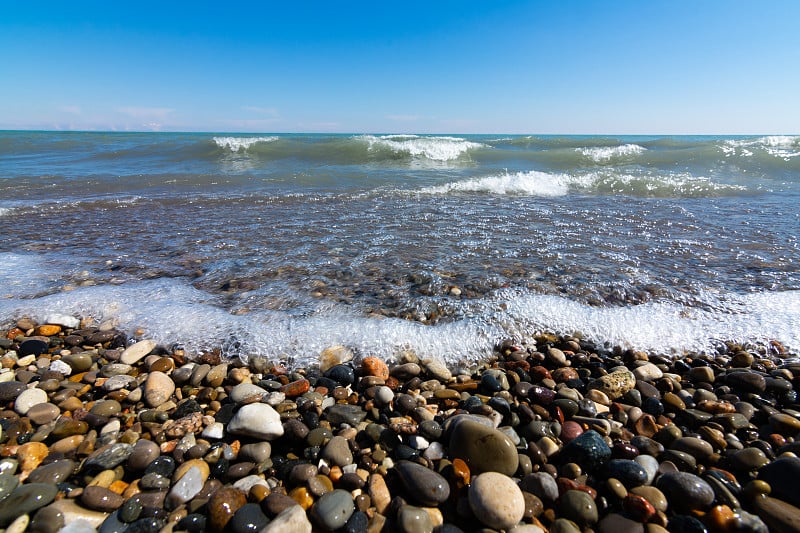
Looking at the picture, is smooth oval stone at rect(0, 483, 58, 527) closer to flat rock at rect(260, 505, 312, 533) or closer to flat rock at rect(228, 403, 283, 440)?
flat rock at rect(228, 403, 283, 440)

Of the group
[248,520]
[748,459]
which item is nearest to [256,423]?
[248,520]

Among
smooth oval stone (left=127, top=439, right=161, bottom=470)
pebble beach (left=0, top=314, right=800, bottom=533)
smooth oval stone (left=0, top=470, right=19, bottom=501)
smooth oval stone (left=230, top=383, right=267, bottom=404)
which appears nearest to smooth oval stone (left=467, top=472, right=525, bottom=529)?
pebble beach (left=0, top=314, right=800, bottom=533)

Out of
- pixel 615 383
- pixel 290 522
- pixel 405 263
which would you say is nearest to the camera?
pixel 290 522

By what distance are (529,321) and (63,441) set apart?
271 cm

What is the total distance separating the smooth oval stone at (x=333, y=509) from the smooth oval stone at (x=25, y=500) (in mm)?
1003

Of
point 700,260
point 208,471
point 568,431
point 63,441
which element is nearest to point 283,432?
point 208,471

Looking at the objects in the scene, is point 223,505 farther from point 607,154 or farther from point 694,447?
point 607,154

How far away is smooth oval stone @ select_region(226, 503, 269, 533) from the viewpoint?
1349mm

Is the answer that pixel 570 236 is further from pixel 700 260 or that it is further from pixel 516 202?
pixel 516 202

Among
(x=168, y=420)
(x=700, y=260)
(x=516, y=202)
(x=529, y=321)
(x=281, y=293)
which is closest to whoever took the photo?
(x=168, y=420)

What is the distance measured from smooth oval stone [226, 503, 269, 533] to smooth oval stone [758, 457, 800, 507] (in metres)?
1.93

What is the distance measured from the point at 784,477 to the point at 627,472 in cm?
57

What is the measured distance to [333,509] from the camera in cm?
142

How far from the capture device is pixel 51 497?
56.9 inches
